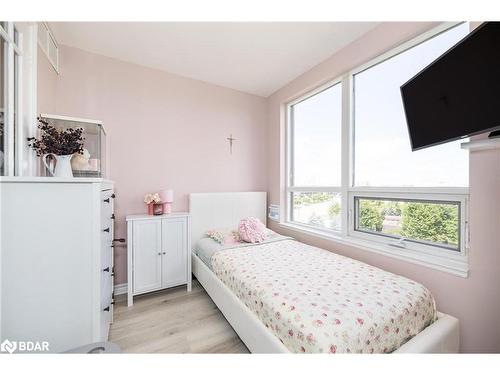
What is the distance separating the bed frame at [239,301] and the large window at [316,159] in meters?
0.67

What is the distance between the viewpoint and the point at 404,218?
1.87 m

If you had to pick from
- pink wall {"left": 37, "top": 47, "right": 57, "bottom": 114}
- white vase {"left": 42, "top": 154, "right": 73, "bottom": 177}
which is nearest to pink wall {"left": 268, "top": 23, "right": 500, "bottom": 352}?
white vase {"left": 42, "top": 154, "right": 73, "bottom": 177}

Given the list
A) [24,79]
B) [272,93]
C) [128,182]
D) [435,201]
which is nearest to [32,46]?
[24,79]

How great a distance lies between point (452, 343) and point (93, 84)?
12.5 ft

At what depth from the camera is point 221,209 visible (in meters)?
3.01

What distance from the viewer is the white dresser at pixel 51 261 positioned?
1.03m

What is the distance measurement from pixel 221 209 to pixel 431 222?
229 centimetres

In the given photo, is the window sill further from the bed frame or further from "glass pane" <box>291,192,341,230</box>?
the bed frame

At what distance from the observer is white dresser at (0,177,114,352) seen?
1.03 meters

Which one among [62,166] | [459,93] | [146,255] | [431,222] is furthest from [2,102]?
[431,222]

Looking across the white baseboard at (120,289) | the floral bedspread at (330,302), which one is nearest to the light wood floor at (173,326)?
the white baseboard at (120,289)

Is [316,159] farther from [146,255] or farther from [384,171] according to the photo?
[146,255]
